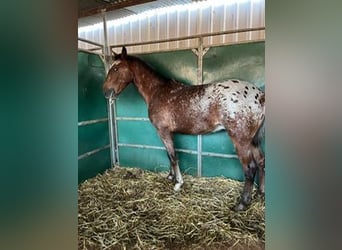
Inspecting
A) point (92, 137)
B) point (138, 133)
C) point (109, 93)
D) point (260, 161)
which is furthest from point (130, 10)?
point (260, 161)

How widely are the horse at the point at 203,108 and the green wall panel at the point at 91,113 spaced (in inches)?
6.3

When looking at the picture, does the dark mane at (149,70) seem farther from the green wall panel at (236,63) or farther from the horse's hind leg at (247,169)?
the horse's hind leg at (247,169)

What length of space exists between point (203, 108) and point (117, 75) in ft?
2.24

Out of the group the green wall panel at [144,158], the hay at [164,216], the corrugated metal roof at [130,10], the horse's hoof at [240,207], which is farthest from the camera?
the corrugated metal roof at [130,10]

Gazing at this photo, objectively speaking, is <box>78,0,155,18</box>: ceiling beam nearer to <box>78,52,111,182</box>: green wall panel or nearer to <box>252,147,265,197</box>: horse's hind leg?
<box>78,52,111,182</box>: green wall panel

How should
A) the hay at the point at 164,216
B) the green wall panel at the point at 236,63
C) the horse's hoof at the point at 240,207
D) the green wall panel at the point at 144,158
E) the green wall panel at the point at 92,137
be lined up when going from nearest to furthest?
1. the hay at the point at 164,216
2. the horse's hoof at the point at 240,207
3. the green wall panel at the point at 236,63
4. the green wall panel at the point at 92,137
5. the green wall panel at the point at 144,158

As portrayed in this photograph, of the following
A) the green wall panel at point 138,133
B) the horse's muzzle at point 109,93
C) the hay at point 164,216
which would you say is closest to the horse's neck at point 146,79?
the horse's muzzle at point 109,93

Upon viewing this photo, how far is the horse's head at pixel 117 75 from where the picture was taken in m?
1.96

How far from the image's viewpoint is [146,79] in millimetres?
2014

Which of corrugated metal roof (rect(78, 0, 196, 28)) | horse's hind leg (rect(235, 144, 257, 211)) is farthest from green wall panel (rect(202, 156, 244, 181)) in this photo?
corrugated metal roof (rect(78, 0, 196, 28))

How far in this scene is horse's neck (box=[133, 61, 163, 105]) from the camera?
2004mm
